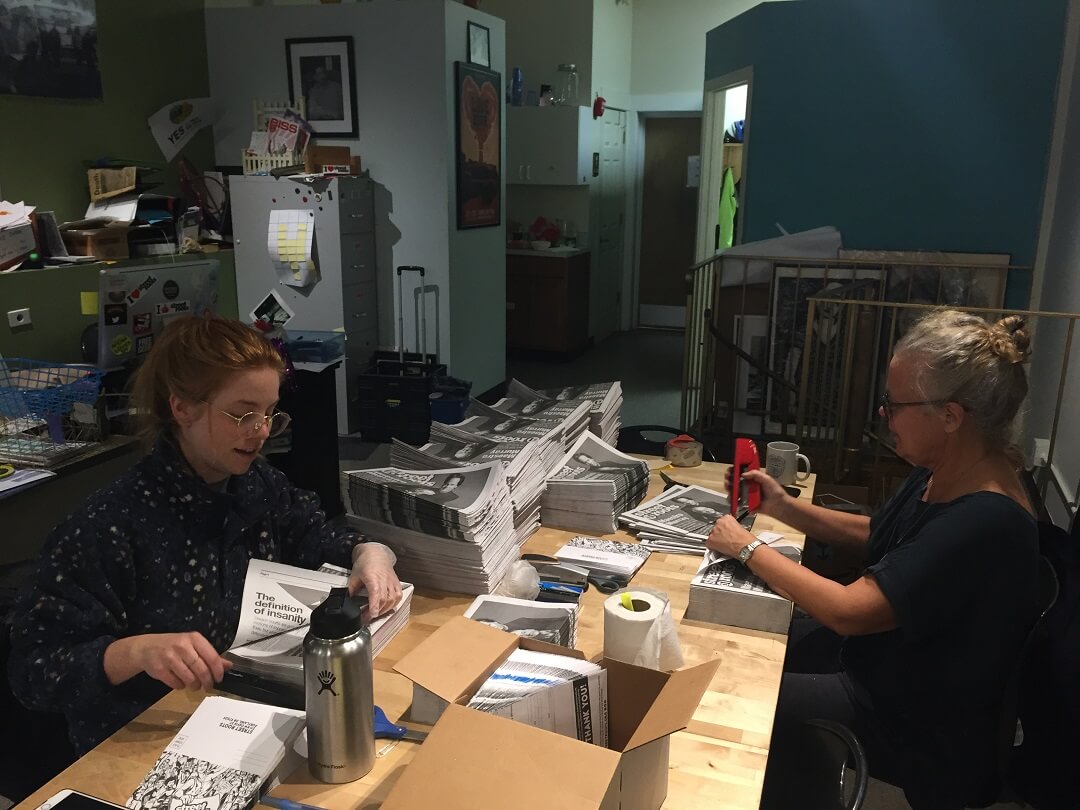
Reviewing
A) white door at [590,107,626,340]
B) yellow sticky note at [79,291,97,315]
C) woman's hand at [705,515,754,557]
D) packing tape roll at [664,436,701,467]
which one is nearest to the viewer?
woman's hand at [705,515,754,557]

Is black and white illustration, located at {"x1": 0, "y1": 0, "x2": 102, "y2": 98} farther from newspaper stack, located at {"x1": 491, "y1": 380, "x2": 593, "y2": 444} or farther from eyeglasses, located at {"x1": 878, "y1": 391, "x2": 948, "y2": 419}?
eyeglasses, located at {"x1": 878, "y1": 391, "x2": 948, "y2": 419}

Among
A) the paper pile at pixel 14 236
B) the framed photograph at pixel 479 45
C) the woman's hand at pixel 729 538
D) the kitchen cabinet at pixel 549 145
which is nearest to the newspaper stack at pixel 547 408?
the woman's hand at pixel 729 538

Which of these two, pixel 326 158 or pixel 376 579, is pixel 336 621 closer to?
pixel 376 579

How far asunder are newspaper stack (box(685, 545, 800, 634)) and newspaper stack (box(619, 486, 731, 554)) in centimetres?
26

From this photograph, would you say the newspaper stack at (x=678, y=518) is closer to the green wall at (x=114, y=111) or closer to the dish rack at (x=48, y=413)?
the dish rack at (x=48, y=413)

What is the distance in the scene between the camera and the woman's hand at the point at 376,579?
1463 millimetres

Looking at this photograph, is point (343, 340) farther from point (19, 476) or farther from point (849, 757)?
point (849, 757)

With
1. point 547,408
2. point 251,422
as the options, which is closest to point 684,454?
point 547,408

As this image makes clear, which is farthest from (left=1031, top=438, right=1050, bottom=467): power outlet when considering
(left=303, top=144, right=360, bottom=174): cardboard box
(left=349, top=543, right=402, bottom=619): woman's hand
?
(left=303, top=144, right=360, bottom=174): cardboard box

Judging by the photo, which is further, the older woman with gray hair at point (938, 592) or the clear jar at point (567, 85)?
the clear jar at point (567, 85)

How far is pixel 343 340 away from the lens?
15.6 feet

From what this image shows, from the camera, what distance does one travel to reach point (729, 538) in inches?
65.1

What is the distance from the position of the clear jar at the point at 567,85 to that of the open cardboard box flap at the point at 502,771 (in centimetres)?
677

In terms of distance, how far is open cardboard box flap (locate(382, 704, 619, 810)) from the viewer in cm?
89
